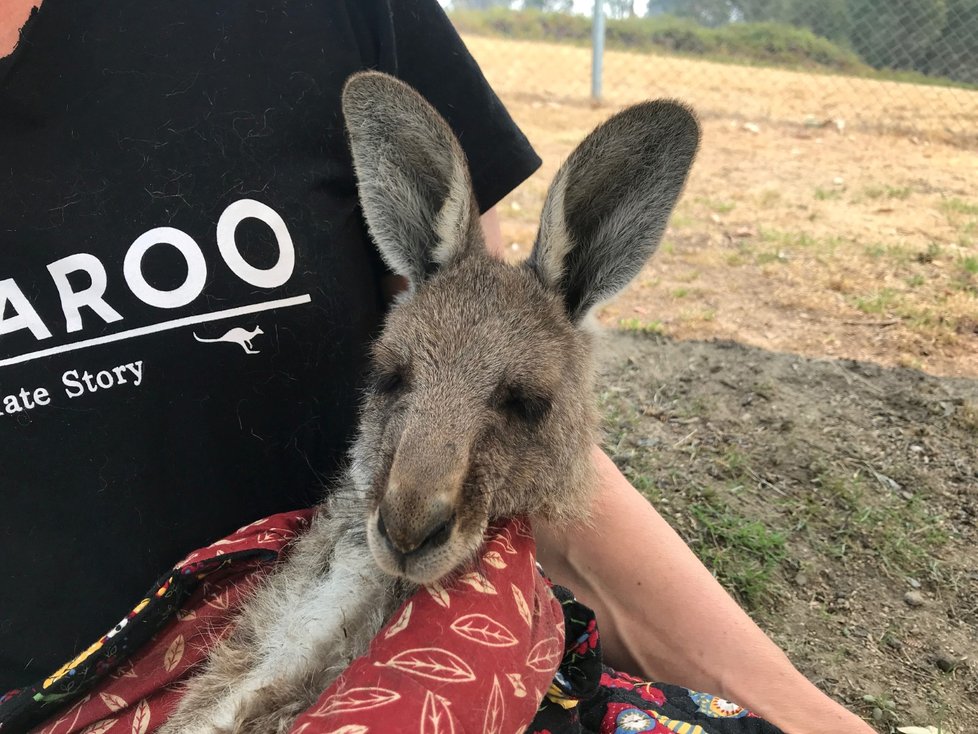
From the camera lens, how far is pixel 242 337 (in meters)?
1.59

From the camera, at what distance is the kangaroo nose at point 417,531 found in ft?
4.19

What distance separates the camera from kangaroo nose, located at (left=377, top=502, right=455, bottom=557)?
128cm

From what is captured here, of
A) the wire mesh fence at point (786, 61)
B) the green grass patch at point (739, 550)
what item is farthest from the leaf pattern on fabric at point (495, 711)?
the wire mesh fence at point (786, 61)

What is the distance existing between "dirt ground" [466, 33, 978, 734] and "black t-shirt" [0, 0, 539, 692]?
1.75 metres

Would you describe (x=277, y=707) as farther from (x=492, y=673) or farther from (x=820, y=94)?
(x=820, y=94)

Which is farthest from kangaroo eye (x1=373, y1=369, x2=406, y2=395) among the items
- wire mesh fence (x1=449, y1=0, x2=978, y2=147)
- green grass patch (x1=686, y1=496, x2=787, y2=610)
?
wire mesh fence (x1=449, y1=0, x2=978, y2=147)

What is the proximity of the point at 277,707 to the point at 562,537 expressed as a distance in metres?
0.80

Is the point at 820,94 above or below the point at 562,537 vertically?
below

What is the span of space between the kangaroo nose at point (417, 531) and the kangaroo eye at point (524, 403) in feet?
0.98

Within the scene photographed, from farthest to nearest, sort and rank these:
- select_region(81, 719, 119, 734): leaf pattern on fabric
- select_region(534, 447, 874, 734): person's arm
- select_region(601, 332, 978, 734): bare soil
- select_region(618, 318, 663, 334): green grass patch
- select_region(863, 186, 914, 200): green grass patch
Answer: select_region(863, 186, 914, 200): green grass patch → select_region(618, 318, 663, 334): green grass patch → select_region(601, 332, 978, 734): bare soil → select_region(534, 447, 874, 734): person's arm → select_region(81, 719, 119, 734): leaf pattern on fabric

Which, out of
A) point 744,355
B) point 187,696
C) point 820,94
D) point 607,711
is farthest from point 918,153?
point 187,696

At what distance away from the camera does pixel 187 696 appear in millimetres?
1520

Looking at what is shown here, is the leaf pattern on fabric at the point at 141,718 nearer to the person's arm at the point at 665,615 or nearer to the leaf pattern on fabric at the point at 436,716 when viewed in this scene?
the leaf pattern on fabric at the point at 436,716

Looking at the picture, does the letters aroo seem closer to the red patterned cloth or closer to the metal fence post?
the red patterned cloth
